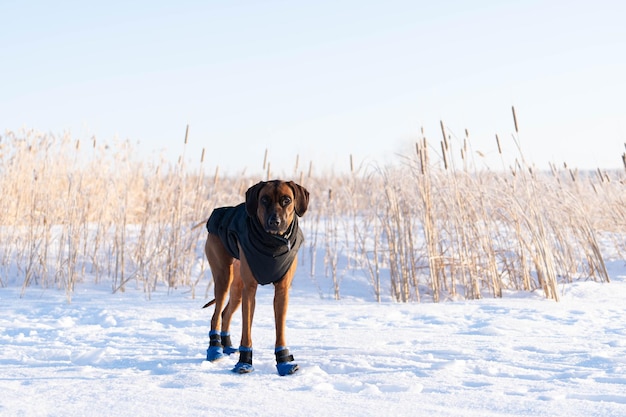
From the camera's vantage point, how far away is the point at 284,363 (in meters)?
3.04

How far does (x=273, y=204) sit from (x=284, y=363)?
80cm

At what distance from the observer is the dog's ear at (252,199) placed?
2.96 meters

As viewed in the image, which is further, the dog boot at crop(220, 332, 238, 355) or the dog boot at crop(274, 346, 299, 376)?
the dog boot at crop(220, 332, 238, 355)

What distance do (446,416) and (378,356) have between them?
1044 mm

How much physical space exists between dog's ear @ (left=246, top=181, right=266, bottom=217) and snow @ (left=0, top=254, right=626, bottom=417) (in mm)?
Result: 815

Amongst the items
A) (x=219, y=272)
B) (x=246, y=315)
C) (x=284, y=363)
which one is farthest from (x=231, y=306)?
(x=284, y=363)

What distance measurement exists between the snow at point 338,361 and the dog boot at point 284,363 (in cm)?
5

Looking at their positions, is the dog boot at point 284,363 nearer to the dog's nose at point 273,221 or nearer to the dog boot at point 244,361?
the dog boot at point 244,361

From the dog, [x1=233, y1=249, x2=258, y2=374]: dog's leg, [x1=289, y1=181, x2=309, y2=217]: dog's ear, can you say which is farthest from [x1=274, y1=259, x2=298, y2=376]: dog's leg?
[x1=289, y1=181, x2=309, y2=217]: dog's ear

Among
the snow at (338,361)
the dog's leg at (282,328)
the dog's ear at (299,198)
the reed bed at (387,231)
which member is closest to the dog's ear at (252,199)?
the dog's ear at (299,198)

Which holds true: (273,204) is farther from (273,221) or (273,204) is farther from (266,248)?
(266,248)

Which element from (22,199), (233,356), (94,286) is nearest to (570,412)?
(233,356)

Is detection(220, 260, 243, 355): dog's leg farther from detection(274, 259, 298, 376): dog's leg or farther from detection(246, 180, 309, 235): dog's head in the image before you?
detection(246, 180, 309, 235): dog's head

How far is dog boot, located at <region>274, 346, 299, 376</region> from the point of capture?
3.02m
